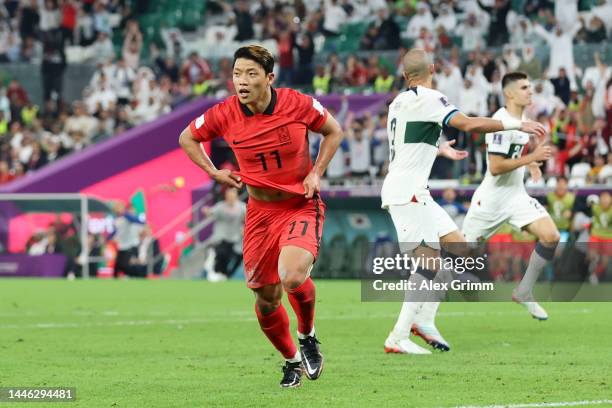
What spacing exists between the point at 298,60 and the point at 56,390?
70.3ft

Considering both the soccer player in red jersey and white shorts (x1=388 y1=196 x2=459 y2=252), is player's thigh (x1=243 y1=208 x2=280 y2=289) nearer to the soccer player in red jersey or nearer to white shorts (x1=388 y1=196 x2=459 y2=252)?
the soccer player in red jersey

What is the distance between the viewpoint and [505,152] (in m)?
12.5

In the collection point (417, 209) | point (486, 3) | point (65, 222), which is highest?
point (486, 3)

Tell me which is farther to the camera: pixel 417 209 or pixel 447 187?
pixel 447 187

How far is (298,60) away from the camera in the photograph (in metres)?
29.4

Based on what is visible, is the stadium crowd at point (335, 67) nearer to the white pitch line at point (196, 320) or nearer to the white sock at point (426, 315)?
the white pitch line at point (196, 320)

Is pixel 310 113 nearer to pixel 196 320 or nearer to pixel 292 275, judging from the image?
pixel 292 275

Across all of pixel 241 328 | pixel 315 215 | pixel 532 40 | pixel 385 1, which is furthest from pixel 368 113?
pixel 315 215

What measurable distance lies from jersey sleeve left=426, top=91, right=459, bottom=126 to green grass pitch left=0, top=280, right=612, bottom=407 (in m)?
1.89

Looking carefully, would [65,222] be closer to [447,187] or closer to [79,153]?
[79,153]

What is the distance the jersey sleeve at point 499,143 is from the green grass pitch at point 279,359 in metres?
1.73

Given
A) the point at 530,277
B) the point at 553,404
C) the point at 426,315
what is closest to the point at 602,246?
the point at 530,277

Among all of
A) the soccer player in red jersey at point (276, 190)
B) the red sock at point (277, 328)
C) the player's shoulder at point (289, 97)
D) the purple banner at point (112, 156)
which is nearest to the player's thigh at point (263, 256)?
the soccer player in red jersey at point (276, 190)

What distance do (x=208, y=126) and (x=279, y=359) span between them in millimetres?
2302
